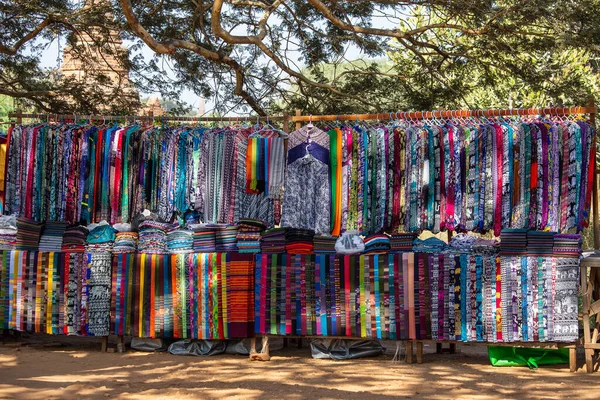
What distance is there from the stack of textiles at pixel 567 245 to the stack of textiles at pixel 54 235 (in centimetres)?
435

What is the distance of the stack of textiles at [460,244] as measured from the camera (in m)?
6.23

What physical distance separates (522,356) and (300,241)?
2.09 m

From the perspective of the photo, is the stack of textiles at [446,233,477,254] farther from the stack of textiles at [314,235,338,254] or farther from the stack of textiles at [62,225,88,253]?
the stack of textiles at [62,225,88,253]

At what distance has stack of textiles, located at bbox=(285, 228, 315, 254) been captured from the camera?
21.4 feet

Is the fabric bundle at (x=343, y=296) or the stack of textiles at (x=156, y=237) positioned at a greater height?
the stack of textiles at (x=156, y=237)

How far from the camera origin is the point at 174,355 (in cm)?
673

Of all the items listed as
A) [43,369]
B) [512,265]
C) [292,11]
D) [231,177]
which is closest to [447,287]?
[512,265]

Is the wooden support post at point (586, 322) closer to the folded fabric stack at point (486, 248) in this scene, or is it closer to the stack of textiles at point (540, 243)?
the stack of textiles at point (540, 243)

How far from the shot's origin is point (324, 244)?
6496mm

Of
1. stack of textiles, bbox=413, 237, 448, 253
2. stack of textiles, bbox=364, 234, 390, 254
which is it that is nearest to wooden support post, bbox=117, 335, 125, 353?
stack of textiles, bbox=364, 234, 390, 254

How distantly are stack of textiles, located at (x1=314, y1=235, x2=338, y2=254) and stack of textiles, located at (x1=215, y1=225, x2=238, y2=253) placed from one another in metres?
0.73

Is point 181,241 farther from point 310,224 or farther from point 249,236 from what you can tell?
point 310,224

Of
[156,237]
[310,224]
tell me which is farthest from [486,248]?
[156,237]

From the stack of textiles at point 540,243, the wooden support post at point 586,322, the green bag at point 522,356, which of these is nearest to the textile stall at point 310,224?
the stack of textiles at point 540,243
